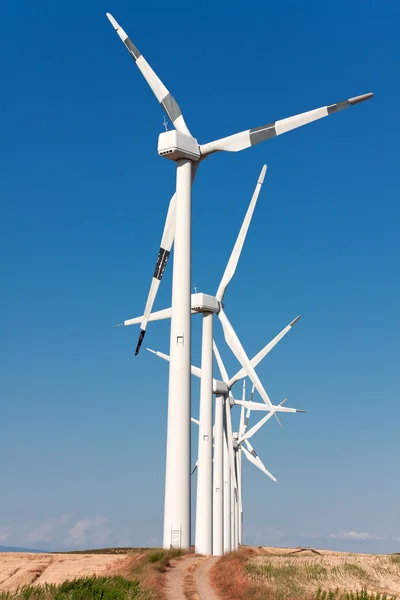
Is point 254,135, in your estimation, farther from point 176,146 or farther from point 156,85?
point 156,85

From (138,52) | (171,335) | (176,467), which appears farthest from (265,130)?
(176,467)

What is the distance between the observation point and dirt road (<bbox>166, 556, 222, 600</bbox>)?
28594mm

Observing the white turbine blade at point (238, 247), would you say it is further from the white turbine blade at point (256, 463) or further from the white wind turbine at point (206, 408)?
the white turbine blade at point (256, 463)

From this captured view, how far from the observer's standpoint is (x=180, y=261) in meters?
43.3

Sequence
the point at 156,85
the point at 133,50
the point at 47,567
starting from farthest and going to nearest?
the point at 133,50
the point at 156,85
the point at 47,567

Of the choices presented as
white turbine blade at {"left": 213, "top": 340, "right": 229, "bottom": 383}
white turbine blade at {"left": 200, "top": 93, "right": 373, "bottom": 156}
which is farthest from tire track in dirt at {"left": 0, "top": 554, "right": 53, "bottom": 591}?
white turbine blade at {"left": 213, "top": 340, "right": 229, "bottom": 383}

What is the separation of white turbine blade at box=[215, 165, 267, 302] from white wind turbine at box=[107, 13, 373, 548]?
1514cm

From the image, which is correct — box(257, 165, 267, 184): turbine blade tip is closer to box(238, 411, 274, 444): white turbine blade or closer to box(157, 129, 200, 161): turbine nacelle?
box(157, 129, 200, 161): turbine nacelle

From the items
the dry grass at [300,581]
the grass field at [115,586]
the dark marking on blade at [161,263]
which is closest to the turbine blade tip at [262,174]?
the dark marking on blade at [161,263]

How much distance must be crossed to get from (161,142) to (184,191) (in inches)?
127

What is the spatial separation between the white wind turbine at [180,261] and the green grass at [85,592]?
1368 cm

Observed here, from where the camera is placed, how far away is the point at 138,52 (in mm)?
50438

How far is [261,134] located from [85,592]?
29941 millimetres

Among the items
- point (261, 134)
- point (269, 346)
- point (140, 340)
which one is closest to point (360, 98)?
point (261, 134)
